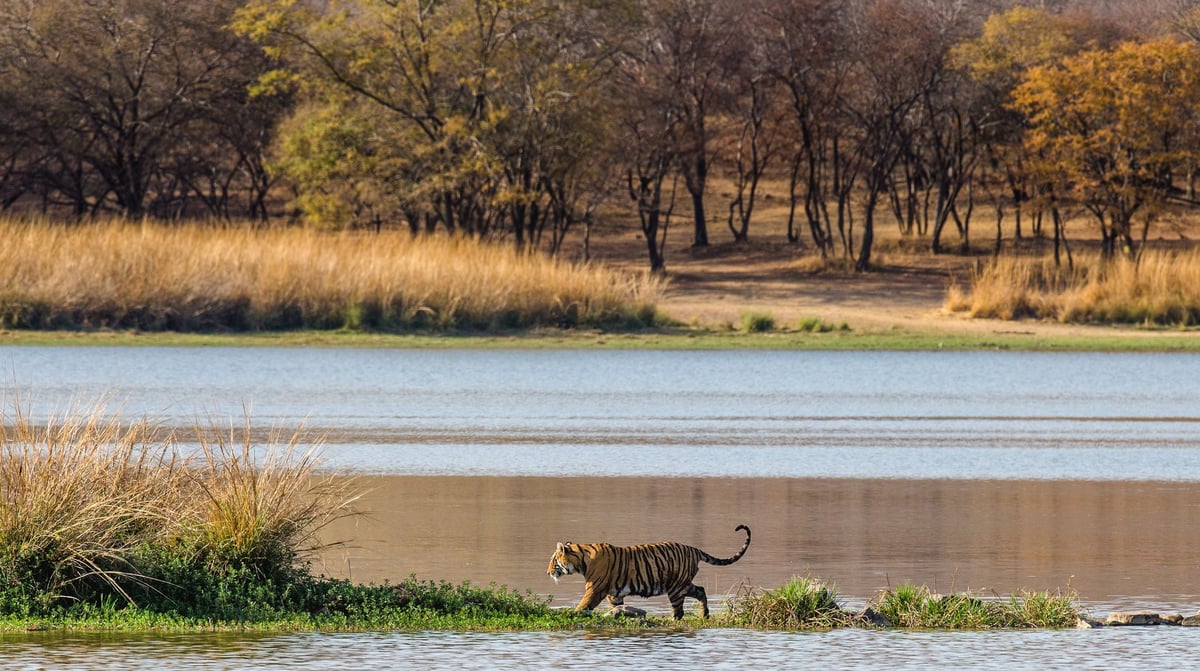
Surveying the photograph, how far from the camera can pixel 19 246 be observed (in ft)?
98.5

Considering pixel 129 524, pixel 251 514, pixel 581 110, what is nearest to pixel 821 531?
pixel 251 514

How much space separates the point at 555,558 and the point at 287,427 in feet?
28.3

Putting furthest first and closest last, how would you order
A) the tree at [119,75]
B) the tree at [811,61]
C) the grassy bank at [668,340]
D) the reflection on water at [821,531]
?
the tree at [811,61] < the tree at [119,75] < the grassy bank at [668,340] < the reflection on water at [821,531]

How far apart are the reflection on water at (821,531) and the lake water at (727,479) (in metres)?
0.03

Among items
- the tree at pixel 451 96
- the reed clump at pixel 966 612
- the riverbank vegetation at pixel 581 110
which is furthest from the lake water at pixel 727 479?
the tree at pixel 451 96

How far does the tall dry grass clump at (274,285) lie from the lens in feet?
96.9

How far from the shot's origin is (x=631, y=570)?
841 centimetres

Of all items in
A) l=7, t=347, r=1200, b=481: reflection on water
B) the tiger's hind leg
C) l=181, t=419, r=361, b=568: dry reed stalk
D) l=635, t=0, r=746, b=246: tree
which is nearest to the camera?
the tiger's hind leg

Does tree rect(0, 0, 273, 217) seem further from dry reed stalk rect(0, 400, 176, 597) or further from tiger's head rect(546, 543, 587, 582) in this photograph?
tiger's head rect(546, 543, 587, 582)

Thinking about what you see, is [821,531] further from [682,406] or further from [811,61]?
[811,61]

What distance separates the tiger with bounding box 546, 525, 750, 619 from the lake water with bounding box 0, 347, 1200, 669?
310mm

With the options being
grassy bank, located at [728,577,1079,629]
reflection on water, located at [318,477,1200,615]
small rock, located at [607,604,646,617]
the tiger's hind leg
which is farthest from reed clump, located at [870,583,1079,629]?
small rock, located at [607,604,646,617]

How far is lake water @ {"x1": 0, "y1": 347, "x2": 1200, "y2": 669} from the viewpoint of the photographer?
806 cm

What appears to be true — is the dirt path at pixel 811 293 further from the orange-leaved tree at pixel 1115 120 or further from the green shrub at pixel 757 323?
the orange-leaved tree at pixel 1115 120
